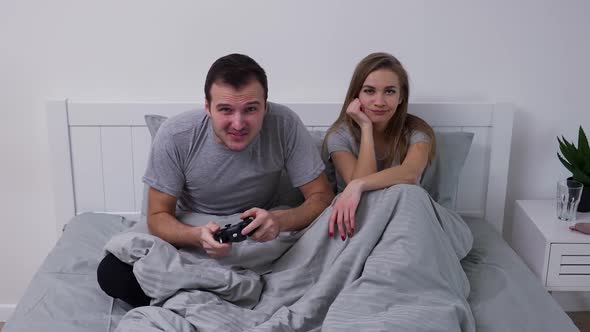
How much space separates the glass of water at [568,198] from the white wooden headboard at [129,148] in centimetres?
22

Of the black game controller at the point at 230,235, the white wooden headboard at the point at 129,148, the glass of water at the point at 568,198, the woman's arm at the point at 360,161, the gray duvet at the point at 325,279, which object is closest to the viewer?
the gray duvet at the point at 325,279

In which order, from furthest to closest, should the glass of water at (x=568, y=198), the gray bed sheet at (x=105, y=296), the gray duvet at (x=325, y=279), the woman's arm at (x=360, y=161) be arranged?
the glass of water at (x=568, y=198) → the woman's arm at (x=360, y=161) → the gray bed sheet at (x=105, y=296) → the gray duvet at (x=325, y=279)

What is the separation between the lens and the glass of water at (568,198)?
75.7 inches

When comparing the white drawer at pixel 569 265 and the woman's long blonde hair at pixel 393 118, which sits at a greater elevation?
the woman's long blonde hair at pixel 393 118

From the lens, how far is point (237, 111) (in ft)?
5.16

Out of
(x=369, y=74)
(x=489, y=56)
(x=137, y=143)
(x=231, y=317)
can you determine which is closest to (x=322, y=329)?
(x=231, y=317)

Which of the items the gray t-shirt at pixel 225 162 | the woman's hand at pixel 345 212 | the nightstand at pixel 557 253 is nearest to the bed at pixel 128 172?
the nightstand at pixel 557 253

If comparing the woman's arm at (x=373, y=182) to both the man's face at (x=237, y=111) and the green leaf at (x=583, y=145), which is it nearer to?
the man's face at (x=237, y=111)

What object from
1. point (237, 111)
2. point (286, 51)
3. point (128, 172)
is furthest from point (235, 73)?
point (128, 172)

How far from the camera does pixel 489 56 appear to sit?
2.09 metres

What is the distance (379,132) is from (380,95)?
164mm

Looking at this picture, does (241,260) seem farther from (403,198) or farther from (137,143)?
(137,143)

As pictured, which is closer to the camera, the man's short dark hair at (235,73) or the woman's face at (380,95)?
the man's short dark hair at (235,73)

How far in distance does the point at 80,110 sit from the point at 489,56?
1430 mm
